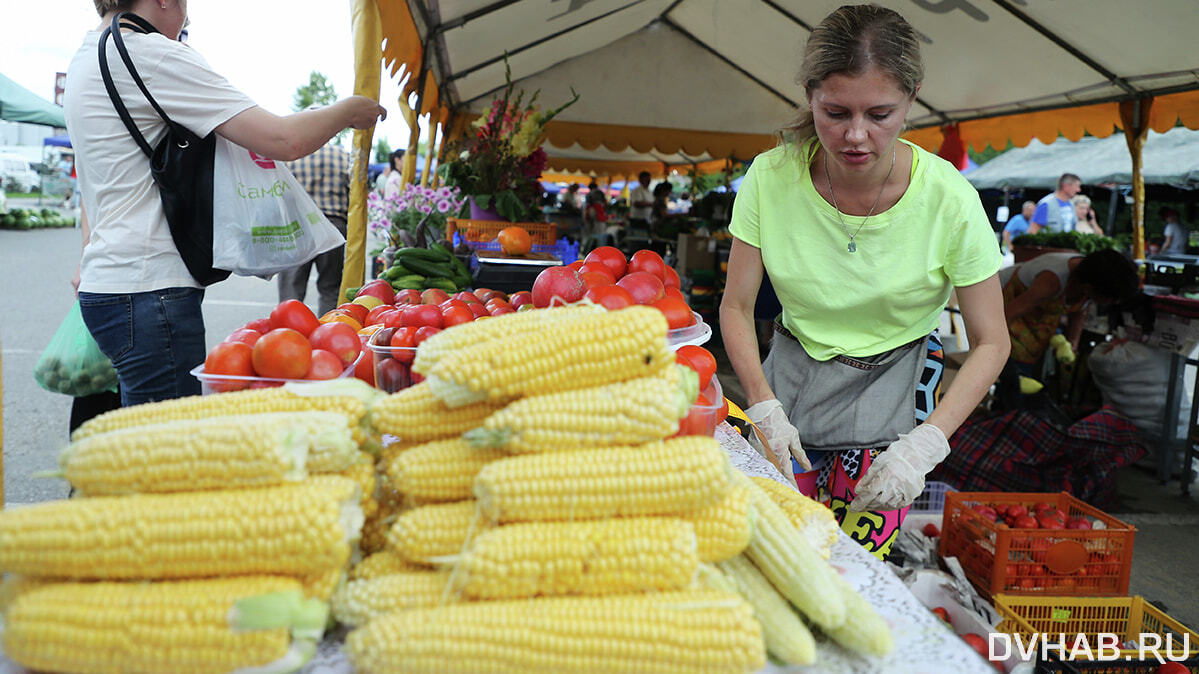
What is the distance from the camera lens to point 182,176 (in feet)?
7.64

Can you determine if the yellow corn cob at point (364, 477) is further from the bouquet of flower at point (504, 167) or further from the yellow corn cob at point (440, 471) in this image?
the bouquet of flower at point (504, 167)

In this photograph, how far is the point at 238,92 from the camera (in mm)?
2273

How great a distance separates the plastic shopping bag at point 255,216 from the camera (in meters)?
2.40

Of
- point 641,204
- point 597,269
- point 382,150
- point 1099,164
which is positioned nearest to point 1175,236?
point 1099,164

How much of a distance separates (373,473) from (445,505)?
15 cm

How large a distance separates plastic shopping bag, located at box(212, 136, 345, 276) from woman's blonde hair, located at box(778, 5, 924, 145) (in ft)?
6.07

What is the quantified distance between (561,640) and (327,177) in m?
7.32

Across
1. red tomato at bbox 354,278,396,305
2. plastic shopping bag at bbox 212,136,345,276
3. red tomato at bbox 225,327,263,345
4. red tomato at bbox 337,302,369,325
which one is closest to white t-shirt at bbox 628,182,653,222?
red tomato at bbox 354,278,396,305

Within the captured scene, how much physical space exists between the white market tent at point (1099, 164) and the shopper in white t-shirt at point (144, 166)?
13.2 metres

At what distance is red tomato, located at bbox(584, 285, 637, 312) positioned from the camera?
59.3 inches

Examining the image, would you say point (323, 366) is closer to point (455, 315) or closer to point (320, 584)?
point (455, 315)

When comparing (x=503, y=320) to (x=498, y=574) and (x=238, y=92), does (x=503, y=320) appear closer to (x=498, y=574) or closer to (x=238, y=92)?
(x=498, y=574)

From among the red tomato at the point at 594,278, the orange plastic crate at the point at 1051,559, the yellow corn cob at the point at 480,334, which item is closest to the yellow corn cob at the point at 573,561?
the yellow corn cob at the point at 480,334

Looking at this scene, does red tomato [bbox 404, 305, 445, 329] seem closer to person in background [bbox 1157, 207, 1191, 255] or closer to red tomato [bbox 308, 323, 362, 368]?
red tomato [bbox 308, 323, 362, 368]
